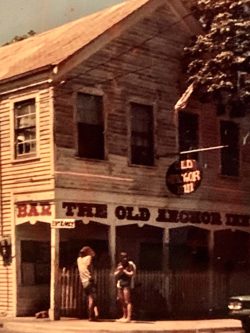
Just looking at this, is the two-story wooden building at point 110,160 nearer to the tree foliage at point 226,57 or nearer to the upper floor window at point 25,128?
the upper floor window at point 25,128

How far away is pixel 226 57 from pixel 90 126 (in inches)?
186

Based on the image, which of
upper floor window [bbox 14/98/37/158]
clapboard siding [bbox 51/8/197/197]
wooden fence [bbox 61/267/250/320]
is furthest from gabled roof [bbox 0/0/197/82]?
wooden fence [bbox 61/267/250/320]

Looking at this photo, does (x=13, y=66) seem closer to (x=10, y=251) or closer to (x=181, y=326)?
(x=10, y=251)

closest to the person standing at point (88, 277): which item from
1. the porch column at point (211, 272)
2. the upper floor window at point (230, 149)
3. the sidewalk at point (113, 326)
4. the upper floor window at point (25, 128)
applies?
the sidewalk at point (113, 326)

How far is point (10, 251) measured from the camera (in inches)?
833

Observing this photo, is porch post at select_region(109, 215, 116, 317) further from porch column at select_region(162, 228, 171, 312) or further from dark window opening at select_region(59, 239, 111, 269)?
porch column at select_region(162, 228, 171, 312)

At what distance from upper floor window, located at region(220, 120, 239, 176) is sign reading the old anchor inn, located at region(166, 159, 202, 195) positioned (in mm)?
2992

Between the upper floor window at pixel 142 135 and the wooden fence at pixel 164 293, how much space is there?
3.37m

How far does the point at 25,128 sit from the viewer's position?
21.3m

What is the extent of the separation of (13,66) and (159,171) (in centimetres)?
537

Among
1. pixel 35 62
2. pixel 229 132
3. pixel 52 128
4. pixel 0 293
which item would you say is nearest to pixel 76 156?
pixel 52 128

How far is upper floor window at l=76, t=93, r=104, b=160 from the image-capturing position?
2103cm

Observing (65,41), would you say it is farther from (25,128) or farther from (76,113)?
(25,128)

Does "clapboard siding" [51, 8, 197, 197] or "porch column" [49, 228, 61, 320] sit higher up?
"clapboard siding" [51, 8, 197, 197]
